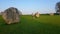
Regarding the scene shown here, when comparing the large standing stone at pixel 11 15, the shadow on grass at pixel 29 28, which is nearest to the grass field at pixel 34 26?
the shadow on grass at pixel 29 28

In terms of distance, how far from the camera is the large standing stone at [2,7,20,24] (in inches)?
112

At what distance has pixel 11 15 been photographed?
114 inches

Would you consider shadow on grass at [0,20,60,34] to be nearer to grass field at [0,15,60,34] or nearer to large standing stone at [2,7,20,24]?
grass field at [0,15,60,34]

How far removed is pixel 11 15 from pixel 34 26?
614 mm

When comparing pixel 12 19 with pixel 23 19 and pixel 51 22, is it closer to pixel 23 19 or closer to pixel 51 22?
pixel 23 19

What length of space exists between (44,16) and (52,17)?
186 mm

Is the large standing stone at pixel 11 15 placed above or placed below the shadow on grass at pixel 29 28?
above

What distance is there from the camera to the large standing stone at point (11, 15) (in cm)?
285

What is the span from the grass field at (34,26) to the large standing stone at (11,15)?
0.11 metres

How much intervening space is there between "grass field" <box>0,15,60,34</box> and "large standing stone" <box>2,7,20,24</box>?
0.36ft

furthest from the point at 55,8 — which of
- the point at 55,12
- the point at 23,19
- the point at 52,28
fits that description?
the point at 23,19

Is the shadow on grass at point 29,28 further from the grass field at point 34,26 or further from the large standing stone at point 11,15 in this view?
the large standing stone at point 11,15

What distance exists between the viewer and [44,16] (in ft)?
9.57

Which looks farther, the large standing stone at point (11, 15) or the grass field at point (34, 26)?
the large standing stone at point (11, 15)
